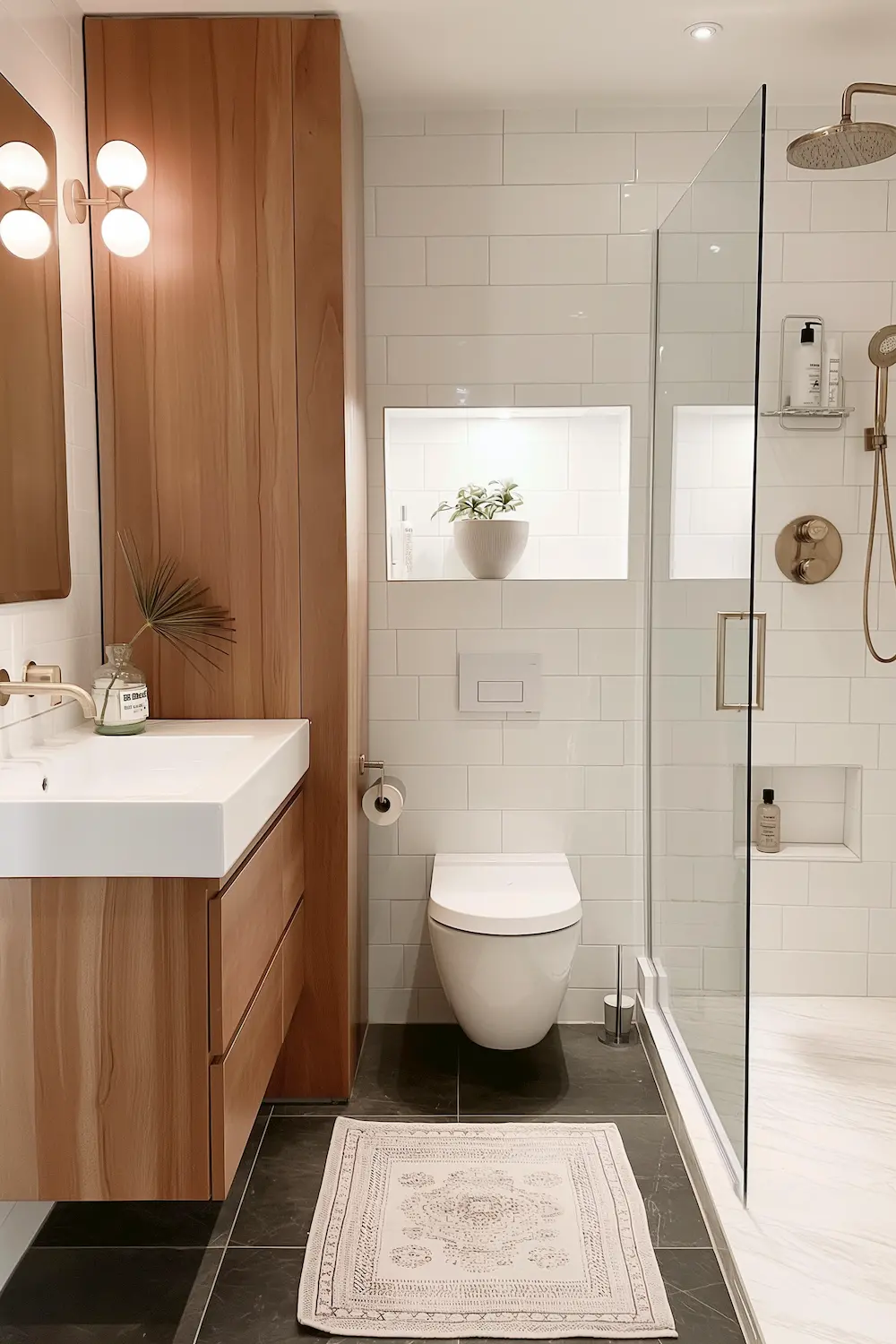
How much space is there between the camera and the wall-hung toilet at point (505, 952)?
8.19 feet

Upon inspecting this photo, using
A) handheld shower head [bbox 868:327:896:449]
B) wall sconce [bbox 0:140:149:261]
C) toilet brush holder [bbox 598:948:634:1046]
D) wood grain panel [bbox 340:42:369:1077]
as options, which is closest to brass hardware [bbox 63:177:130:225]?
wall sconce [bbox 0:140:149:261]

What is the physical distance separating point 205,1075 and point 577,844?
1.59m

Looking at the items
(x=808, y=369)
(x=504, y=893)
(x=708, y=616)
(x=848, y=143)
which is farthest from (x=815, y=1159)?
(x=848, y=143)

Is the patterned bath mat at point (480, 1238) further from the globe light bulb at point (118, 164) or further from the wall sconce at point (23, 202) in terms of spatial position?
the globe light bulb at point (118, 164)

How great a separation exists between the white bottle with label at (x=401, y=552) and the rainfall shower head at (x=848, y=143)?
4.48ft

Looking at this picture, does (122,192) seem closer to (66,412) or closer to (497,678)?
(66,412)

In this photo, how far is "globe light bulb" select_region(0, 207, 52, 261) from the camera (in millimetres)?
1928

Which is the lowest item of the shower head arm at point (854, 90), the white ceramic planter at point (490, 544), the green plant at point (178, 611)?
the green plant at point (178, 611)

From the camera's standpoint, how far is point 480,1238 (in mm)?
2051

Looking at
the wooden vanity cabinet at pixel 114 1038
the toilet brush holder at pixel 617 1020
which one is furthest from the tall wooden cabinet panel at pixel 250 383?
the wooden vanity cabinet at pixel 114 1038

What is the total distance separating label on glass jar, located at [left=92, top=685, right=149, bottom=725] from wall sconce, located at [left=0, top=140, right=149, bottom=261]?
0.87 metres

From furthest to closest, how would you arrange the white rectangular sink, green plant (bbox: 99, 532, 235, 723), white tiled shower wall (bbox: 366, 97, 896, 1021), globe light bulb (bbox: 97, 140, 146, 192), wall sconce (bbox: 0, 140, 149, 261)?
1. white tiled shower wall (bbox: 366, 97, 896, 1021)
2. green plant (bbox: 99, 532, 235, 723)
3. globe light bulb (bbox: 97, 140, 146, 192)
4. wall sconce (bbox: 0, 140, 149, 261)
5. the white rectangular sink

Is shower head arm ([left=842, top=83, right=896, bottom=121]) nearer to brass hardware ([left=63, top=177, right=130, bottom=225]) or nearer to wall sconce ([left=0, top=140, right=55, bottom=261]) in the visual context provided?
brass hardware ([left=63, top=177, right=130, bottom=225])

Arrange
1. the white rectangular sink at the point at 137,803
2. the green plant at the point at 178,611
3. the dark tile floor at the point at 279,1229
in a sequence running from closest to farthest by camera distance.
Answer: the white rectangular sink at the point at 137,803 < the dark tile floor at the point at 279,1229 < the green plant at the point at 178,611
